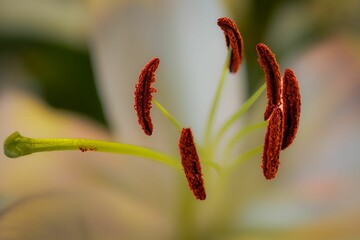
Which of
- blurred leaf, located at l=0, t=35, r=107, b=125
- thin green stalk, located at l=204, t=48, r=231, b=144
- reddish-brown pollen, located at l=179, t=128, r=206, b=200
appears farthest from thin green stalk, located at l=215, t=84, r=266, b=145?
blurred leaf, located at l=0, t=35, r=107, b=125

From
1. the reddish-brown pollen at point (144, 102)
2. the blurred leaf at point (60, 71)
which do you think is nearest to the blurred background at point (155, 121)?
the blurred leaf at point (60, 71)

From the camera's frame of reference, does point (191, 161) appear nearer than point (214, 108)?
Yes

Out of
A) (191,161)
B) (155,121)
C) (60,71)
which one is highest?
(60,71)

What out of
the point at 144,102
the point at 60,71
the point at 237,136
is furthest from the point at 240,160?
the point at 60,71

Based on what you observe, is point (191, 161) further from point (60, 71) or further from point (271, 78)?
point (60, 71)

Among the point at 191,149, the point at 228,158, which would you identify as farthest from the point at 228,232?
the point at 191,149

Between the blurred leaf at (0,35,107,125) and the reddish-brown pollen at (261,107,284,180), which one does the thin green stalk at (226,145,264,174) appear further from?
the blurred leaf at (0,35,107,125)

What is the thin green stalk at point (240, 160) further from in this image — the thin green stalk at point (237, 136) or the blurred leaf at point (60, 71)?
the blurred leaf at point (60, 71)
